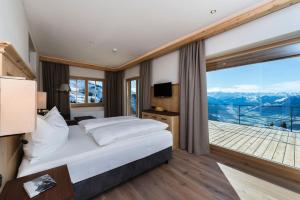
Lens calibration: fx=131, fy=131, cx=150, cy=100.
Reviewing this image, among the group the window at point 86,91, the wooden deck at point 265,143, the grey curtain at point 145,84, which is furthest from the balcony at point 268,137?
the window at point 86,91

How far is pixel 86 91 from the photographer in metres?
5.69

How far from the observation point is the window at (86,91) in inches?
212

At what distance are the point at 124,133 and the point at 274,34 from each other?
8.88 ft

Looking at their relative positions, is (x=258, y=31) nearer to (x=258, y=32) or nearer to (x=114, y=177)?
(x=258, y=32)

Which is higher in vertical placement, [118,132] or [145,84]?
[145,84]

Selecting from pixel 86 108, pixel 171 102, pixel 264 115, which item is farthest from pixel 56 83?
pixel 264 115

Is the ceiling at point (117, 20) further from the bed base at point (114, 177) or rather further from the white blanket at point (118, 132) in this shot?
the bed base at point (114, 177)

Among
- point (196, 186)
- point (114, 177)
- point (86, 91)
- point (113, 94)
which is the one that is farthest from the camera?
point (113, 94)

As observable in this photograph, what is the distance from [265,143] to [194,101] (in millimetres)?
2031

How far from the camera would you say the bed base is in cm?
147

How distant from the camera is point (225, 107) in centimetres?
414

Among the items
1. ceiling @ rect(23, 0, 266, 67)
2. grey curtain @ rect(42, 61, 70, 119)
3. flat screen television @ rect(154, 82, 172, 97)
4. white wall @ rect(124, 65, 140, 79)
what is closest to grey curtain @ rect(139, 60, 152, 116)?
flat screen television @ rect(154, 82, 172, 97)

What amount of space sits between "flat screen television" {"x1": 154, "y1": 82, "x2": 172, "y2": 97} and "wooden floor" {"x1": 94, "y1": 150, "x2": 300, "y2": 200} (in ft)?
6.29

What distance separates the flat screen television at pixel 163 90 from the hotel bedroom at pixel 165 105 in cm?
3
